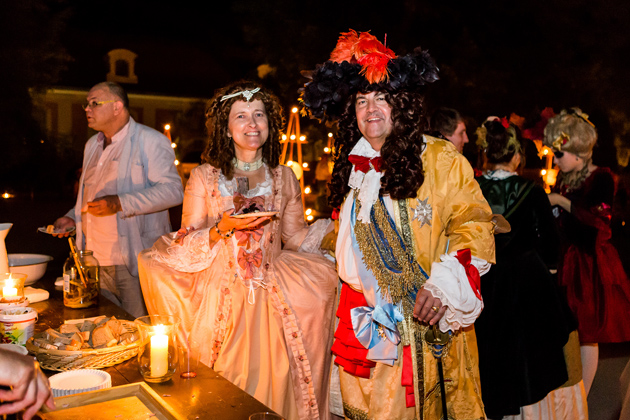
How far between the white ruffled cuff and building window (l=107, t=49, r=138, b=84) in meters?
23.5

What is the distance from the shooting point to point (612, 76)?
10.5m

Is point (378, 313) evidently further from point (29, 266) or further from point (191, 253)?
point (29, 266)

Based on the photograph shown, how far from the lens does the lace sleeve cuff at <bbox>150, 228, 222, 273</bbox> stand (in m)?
2.68

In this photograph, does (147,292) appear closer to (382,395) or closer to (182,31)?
(382,395)

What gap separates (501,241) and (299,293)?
112 centimetres

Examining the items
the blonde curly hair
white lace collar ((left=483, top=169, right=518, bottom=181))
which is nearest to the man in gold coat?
white lace collar ((left=483, top=169, right=518, bottom=181))

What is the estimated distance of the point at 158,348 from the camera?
1.73 metres

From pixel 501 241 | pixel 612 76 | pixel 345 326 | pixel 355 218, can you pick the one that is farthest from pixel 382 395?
pixel 612 76

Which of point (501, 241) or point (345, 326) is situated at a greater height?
point (501, 241)

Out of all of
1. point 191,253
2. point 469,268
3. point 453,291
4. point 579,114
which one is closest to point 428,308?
point 453,291

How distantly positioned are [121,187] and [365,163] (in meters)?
2.22

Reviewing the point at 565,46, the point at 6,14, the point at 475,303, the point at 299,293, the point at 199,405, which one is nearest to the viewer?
the point at 199,405

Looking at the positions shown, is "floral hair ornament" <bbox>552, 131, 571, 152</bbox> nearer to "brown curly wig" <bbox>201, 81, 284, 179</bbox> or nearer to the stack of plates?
"brown curly wig" <bbox>201, 81, 284, 179</bbox>

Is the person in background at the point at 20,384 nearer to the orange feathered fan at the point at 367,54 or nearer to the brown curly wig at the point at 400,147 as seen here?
the brown curly wig at the point at 400,147
